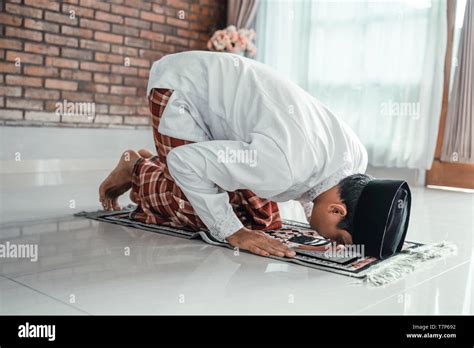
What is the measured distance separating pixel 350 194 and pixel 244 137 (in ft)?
1.37

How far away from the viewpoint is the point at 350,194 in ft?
5.75

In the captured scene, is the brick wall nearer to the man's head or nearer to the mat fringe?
the man's head

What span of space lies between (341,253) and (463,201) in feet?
6.99

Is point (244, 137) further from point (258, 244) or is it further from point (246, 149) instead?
point (258, 244)

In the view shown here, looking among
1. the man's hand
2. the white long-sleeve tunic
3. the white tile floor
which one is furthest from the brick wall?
the man's hand

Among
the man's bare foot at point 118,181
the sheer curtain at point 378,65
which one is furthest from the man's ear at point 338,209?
the sheer curtain at point 378,65

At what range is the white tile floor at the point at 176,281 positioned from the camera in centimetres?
138

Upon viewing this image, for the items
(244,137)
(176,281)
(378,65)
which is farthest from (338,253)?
(378,65)

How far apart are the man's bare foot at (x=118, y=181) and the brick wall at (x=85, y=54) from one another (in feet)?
6.17

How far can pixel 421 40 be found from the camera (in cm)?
448

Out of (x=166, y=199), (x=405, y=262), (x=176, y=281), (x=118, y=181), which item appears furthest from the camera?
(x=118, y=181)

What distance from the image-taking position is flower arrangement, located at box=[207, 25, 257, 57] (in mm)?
5289

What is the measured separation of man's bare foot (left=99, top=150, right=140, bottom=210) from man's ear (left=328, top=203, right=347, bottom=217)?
1.08 meters
